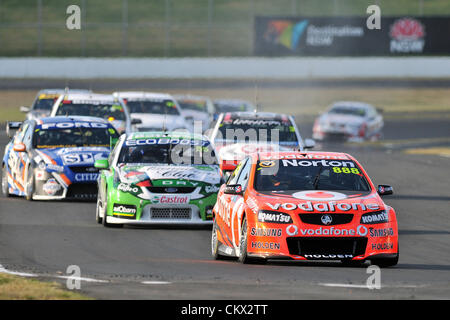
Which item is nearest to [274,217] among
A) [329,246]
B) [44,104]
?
[329,246]

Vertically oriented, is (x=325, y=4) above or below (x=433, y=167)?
above

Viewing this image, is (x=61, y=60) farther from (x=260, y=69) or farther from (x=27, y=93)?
(x=260, y=69)

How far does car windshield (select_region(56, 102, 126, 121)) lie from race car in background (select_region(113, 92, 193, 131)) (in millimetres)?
2807

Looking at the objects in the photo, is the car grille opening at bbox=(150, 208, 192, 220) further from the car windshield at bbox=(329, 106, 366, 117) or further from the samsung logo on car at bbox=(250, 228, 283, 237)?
the car windshield at bbox=(329, 106, 366, 117)

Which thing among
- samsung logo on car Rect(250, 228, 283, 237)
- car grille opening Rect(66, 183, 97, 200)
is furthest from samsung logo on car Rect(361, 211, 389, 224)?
car grille opening Rect(66, 183, 97, 200)

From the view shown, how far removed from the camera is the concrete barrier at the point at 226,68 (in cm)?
5250

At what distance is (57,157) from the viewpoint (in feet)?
65.0

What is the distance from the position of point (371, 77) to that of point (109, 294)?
46.1 meters

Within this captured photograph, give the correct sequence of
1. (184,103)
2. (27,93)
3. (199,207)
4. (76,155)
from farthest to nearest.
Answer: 1. (27,93)
2. (184,103)
3. (76,155)
4. (199,207)

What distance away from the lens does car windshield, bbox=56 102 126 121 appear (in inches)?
1026

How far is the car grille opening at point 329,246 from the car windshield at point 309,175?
1.01 meters

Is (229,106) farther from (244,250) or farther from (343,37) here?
(244,250)
